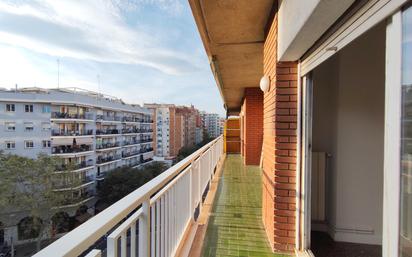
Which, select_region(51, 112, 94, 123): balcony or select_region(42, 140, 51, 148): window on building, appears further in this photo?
select_region(51, 112, 94, 123): balcony

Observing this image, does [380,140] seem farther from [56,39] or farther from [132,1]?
[56,39]

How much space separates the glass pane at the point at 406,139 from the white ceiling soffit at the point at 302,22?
44 centimetres

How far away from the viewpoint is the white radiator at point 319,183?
8.91 ft

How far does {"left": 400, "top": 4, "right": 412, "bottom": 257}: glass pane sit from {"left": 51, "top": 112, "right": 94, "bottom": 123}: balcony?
105ft

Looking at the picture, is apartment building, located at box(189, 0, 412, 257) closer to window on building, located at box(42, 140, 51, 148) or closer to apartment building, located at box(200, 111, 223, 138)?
window on building, located at box(42, 140, 51, 148)

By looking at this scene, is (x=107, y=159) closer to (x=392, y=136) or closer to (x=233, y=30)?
(x=233, y=30)

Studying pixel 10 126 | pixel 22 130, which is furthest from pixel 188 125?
pixel 10 126

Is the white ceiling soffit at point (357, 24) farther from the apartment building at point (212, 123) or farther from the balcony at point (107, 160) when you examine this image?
the apartment building at point (212, 123)

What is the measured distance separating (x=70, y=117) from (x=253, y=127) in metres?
29.3

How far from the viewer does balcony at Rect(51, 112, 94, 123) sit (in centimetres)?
2662

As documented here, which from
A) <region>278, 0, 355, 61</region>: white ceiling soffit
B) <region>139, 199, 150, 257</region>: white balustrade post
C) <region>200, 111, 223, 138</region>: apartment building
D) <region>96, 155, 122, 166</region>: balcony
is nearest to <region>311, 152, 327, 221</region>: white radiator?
<region>278, 0, 355, 61</region>: white ceiling soffit

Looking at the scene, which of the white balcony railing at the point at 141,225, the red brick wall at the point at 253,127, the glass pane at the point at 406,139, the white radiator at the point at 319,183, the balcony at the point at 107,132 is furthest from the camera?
the balcony at the point at 107,132

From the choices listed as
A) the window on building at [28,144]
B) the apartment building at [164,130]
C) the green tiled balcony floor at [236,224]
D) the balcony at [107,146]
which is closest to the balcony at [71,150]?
the balcony at [107,146]

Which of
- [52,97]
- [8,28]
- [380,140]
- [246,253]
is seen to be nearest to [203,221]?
[246,253]
